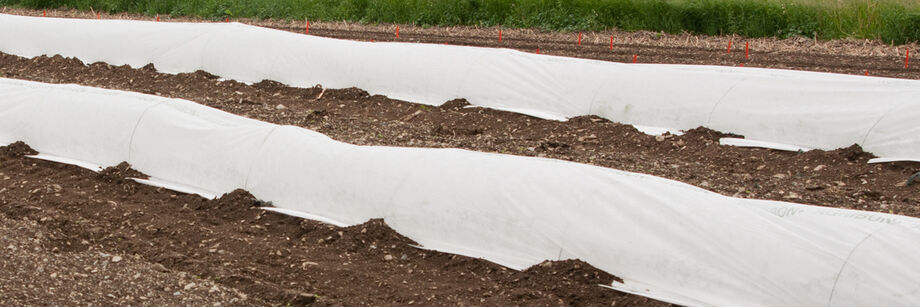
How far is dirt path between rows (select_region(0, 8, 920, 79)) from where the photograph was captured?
1348cm

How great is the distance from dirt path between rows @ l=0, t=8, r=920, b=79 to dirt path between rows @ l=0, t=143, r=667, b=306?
318 inches

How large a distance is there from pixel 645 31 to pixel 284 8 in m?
8.55

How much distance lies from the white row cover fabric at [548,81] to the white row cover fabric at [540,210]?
10.8ft

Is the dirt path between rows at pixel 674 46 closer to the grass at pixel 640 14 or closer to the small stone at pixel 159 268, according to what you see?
the grass at pixel 640 14

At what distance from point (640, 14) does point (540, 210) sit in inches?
501

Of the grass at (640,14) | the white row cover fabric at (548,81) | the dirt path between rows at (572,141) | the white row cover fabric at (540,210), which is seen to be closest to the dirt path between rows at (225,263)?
the white row cover fabric at (540,210)

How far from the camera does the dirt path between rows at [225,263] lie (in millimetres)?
5617

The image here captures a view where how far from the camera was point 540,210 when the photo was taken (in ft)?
20.3

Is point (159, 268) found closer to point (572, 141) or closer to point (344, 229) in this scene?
point (344, 229)

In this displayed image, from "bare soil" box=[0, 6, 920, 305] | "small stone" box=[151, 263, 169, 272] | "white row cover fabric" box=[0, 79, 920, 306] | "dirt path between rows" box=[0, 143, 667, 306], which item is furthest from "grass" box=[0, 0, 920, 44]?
"small stone" box=[151, 263, 169, 272]

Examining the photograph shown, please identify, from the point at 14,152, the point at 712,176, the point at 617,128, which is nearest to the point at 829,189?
the point at 712,176

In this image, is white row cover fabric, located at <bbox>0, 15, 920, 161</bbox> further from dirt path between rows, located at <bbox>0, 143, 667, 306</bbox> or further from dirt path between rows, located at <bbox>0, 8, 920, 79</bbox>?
dirt path between rows, located at <bbox>0, 143, 667, 306</bbox>

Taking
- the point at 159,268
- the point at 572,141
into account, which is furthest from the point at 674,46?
the point at 159,268

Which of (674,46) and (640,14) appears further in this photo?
(640,14)
